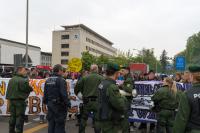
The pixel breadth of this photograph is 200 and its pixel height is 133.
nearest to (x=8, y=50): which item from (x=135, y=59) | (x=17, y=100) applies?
(x=17, y=100)

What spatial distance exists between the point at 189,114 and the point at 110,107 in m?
1.78

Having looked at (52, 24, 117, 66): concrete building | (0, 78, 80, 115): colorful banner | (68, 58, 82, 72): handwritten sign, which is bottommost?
(0, 78, 80, 115): colorful banner

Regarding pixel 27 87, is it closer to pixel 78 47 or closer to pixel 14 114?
pixel 14 114

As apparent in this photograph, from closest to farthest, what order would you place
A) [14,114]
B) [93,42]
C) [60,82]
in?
1. [60,82]
2. [14,114]
3. [93,42]

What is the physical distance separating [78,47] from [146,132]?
10417 centimetres

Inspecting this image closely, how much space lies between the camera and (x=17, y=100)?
9.26m

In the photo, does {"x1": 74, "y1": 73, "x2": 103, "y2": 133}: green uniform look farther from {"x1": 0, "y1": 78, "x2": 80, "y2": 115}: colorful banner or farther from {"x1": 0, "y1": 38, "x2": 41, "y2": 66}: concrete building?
{"x1": 0, "y1": 38, "x2": 41, "y2": 66}: concrete building

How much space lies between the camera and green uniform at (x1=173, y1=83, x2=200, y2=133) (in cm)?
453

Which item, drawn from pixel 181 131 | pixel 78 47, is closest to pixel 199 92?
pixel 181 131

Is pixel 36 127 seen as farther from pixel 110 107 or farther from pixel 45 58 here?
pixel 45 58

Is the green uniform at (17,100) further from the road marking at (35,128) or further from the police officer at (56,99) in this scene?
the road marking at (35,128)

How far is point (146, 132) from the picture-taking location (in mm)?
11156

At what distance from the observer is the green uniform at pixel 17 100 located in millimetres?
9227

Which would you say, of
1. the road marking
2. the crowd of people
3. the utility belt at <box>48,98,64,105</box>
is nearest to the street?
the road marking
